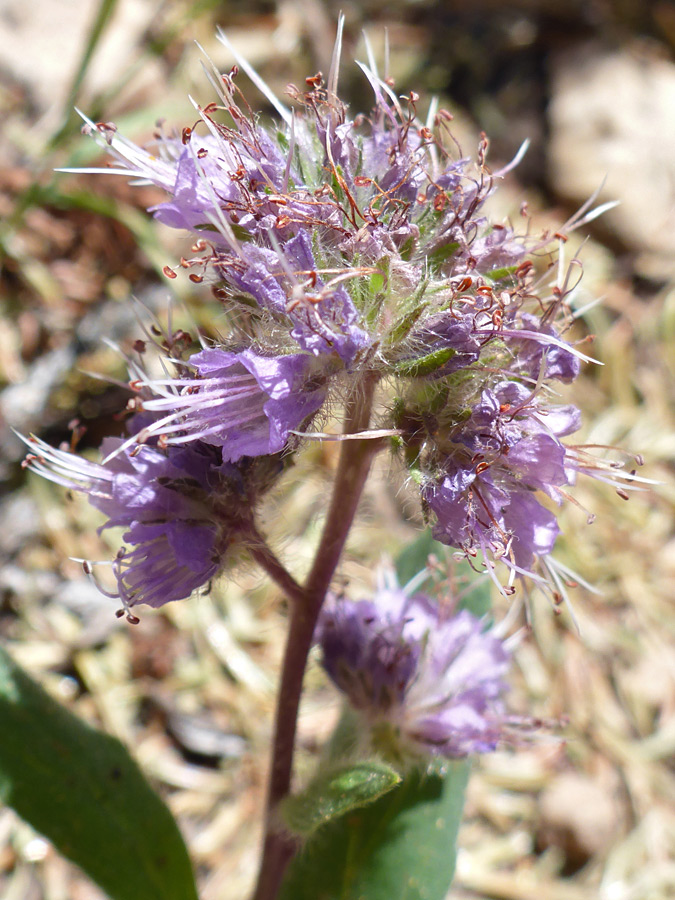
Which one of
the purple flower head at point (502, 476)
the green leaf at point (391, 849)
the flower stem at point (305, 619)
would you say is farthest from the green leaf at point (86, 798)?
the purple flower head at point (502, 476)

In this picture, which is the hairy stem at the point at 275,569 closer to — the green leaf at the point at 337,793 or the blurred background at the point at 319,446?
the blurred background at the point at 319,446

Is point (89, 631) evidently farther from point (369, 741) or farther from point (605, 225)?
point (605, 225)

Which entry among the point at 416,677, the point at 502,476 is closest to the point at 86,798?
the point at 416,677

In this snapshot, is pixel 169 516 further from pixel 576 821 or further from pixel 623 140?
pixel 623 140

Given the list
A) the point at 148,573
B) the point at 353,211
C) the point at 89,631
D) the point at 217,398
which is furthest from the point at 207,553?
the point at 89,631

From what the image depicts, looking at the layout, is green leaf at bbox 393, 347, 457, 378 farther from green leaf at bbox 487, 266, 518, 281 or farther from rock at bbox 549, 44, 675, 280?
rock at bbox 549, 44, 675, 280

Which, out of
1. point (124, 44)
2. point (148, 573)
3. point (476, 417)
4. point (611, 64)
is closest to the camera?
point (476, 417)

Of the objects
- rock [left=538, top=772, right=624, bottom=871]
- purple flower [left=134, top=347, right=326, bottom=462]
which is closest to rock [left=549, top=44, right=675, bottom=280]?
rock [left=538, top=772, right=624, bottom=871]
